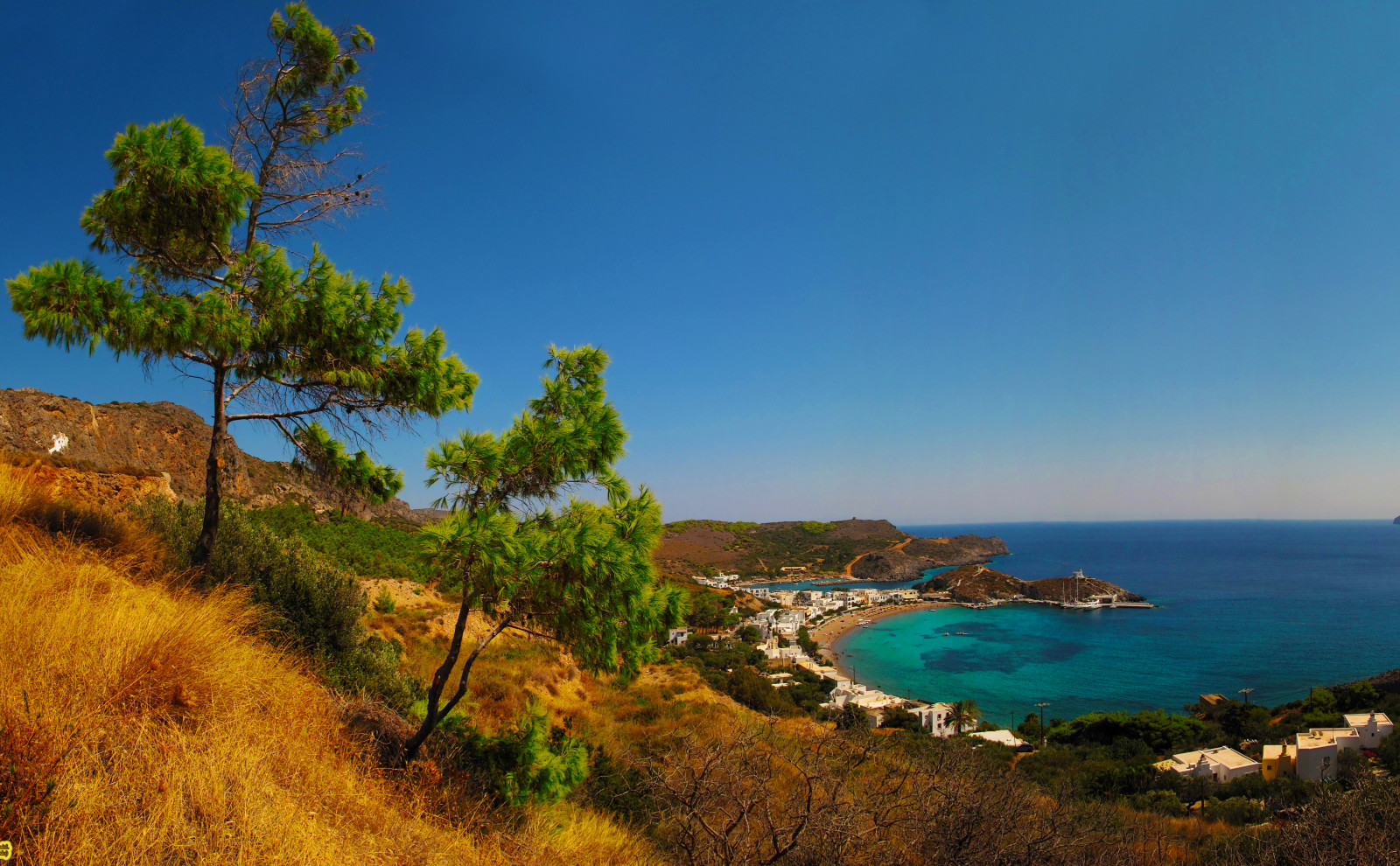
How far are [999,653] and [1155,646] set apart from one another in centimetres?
1463

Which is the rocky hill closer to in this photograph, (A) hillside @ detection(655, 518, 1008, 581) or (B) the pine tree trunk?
(B) the pine tree trunk

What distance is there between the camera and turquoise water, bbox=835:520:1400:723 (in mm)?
39188

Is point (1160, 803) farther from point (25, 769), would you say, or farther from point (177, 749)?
point (25, 769)

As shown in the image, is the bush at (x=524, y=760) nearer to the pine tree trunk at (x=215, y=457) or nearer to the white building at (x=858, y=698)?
the pine tree trunk at (x=215, y=457)

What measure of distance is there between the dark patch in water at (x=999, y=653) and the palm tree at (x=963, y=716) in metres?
15.7

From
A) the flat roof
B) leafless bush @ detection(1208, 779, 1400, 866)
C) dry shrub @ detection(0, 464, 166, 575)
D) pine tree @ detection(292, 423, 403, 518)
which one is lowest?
the flat roof

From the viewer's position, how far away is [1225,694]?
3675cm

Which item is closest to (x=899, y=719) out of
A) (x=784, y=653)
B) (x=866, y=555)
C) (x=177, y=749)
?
(x=784, y=653)

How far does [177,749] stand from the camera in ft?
10.5

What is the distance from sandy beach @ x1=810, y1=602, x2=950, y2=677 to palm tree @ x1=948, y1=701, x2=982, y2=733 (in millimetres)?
11962

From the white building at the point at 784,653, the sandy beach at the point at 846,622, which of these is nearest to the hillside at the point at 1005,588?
the sandy beach at the point at 846,622

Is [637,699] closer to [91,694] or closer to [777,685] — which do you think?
[91,694]

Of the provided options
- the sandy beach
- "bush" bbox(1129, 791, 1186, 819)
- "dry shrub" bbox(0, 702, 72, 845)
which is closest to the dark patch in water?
the sandy beach

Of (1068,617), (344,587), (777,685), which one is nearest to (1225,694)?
(777,685)
